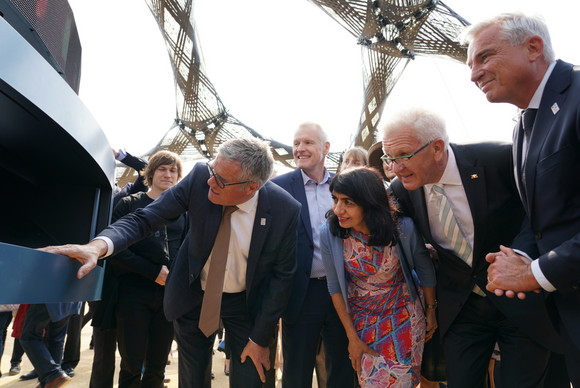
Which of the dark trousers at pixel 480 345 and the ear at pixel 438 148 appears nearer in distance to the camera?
the dark trousers at pixel 480 345

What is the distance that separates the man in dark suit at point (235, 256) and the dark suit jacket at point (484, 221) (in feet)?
2.81

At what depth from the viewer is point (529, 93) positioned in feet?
5.48

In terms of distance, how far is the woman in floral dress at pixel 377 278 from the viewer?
2119mm

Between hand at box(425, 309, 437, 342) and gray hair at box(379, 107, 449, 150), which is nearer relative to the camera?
gray hair at box(379, 107, 449, 150)

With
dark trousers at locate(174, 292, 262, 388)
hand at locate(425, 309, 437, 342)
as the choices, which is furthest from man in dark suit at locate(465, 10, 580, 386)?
dark trousers at locate(174, 292, 262, 388)

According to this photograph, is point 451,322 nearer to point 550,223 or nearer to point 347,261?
point 347,261

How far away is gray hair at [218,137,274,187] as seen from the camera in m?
2.22

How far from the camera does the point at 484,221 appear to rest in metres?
1.90

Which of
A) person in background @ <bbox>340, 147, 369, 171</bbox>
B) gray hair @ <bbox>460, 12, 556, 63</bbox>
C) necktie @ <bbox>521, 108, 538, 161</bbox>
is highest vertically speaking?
gray hair @ <bbox>460, 12, 556, 63</bbox>

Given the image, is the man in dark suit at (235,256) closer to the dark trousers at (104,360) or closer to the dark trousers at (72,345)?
the dark trousers at (104,360)

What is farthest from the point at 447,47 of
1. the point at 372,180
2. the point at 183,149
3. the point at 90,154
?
the point at 90,154

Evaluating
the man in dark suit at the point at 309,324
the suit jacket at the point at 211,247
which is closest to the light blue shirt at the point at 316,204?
the man in dark suit at the point at 309,324

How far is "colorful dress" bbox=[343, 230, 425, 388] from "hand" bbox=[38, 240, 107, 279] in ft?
4.04

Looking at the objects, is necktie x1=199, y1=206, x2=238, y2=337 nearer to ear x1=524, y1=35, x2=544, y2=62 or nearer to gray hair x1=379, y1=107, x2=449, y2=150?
gray hair x1=379, y1=107, x2=449, y2=150
